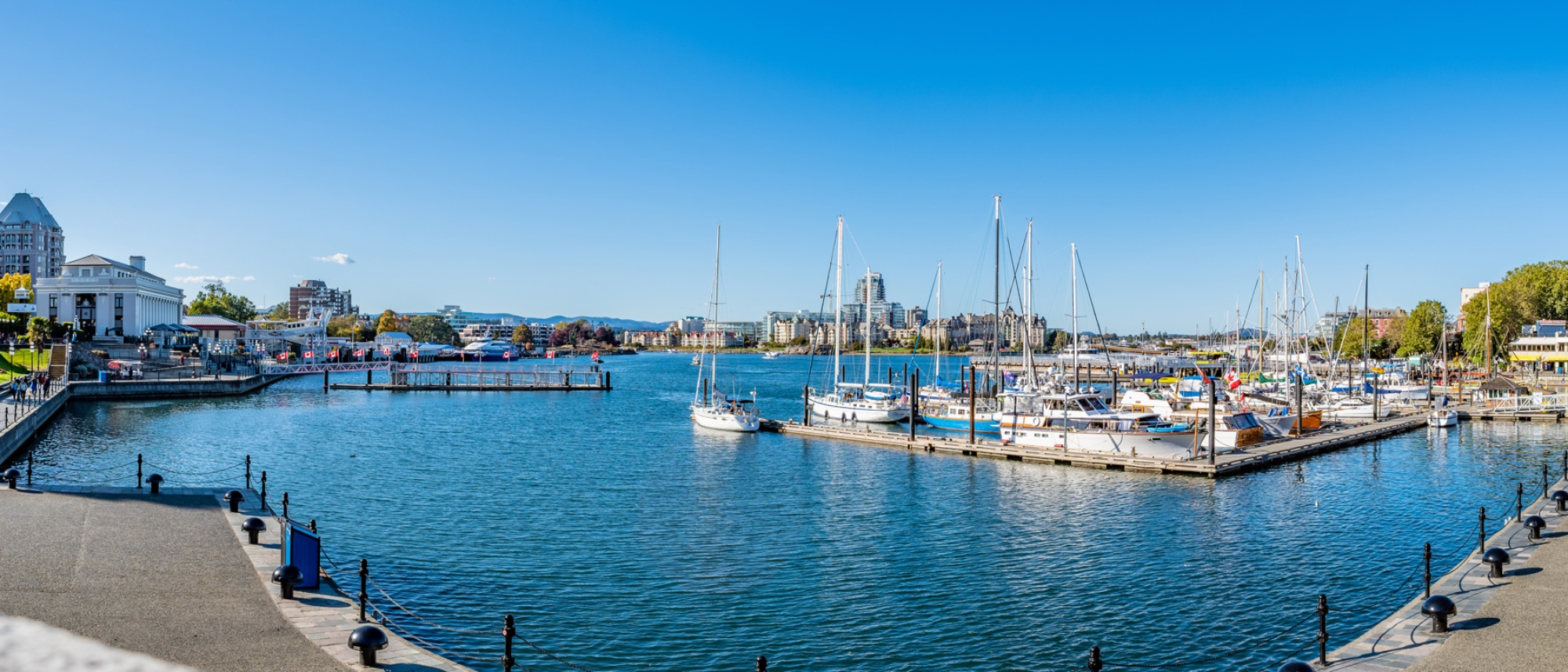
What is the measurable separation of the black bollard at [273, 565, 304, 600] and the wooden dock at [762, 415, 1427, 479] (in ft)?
107

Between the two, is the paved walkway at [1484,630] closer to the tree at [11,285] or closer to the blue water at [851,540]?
the blue water at [851,540]

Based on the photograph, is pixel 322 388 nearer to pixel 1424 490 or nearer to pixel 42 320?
pixel 42 320

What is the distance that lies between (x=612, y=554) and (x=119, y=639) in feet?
42.1

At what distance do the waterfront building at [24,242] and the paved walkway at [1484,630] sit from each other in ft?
685

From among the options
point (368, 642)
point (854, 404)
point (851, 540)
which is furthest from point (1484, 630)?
point (854, 404)

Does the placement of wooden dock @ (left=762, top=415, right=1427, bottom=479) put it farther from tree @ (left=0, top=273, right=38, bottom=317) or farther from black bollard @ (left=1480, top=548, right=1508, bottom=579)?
tree @ (left=0, top=273, right=38, bottom=317)

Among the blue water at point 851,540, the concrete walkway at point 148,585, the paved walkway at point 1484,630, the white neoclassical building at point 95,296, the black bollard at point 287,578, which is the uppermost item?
the white neoclassical building at point 95,296

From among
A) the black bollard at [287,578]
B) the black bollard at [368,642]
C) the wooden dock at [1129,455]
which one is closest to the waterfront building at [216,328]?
the wooden dock at [1129,455]

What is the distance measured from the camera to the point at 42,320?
93.9 metres

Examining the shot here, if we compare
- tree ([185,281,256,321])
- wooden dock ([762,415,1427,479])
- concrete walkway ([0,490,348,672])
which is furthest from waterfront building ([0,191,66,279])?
concrete walkway ([0,490,348,672])

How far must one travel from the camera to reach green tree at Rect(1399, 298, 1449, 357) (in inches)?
5059

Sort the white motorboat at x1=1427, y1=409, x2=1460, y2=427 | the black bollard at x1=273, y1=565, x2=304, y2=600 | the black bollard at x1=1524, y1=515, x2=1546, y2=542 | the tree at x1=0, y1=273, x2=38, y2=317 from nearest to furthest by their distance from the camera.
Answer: the black bollard at x1=273, y1=565, x2=304, y2=600
the black bollard at x1=1524, y1=515, x2=1546, y2=542
the white motorboat at x1=1427, y1=409, x2=1460, y2=427
the tree at x1=0, y1=273, x2=38, y2=317

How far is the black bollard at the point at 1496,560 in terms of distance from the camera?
17109 mm

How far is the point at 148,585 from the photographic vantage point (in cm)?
1567
